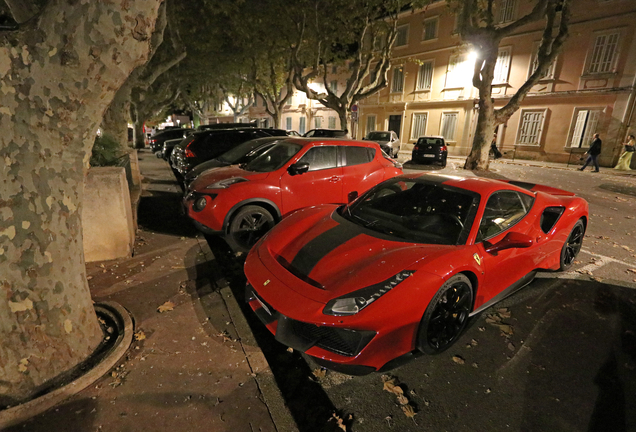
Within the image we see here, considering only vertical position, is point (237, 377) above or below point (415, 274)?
below

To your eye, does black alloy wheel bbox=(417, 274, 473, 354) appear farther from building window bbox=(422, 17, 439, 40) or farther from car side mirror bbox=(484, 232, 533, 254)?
building window bbox=(422, 17, 439, 40)

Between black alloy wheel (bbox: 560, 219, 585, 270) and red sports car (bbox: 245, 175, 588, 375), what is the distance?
1.43 feet

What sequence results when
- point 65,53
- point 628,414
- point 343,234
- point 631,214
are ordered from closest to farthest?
point 65,53
point 628,414
point 343,234
point 631,214

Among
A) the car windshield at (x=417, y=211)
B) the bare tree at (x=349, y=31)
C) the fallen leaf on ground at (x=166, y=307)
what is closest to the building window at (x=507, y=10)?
the bare tree at (x=349, y=31)

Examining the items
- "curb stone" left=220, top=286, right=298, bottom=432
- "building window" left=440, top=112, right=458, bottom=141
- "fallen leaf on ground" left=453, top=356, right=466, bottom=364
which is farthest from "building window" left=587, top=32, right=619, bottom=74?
"curb stone" left=220, top=286, right=298, bottom=432

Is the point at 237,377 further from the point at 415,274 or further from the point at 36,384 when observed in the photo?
the point at 415,274

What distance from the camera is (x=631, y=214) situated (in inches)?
306

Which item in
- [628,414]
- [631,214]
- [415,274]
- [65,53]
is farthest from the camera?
[631,214]

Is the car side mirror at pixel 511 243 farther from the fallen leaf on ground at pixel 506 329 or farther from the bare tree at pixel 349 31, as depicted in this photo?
the bare tree at pixel 349 31

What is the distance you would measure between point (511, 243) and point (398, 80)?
27.3 m

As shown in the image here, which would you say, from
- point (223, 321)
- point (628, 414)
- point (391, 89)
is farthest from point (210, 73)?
point (628, 414)

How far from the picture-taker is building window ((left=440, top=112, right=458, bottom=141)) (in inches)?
933

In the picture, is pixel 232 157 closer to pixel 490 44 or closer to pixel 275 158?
pixel 275 158

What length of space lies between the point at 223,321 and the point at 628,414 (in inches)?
131
